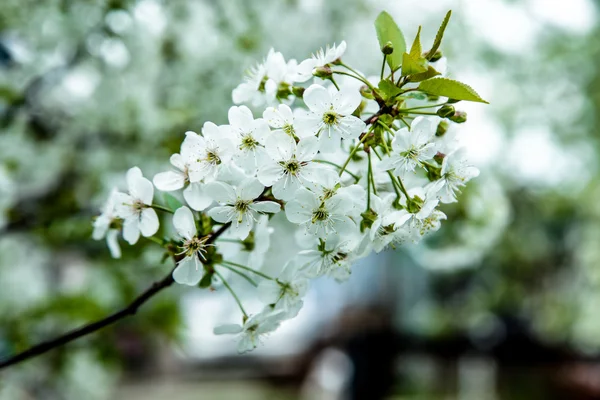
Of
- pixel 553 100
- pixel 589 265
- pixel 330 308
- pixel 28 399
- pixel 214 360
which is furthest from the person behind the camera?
pixel 214 360

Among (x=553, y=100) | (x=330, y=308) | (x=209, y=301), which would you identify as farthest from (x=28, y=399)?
(x=330, y=308)

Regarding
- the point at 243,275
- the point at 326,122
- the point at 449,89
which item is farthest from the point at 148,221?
the point at 449,89

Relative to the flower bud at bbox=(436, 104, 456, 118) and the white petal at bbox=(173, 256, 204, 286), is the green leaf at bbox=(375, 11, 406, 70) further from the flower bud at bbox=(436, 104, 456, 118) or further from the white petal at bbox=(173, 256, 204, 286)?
the white petal at bbox=(173, 256, 204, 286)

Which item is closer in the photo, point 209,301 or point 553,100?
point 209,301

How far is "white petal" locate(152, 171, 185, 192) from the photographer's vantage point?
0.60 m

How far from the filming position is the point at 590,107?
5.30 m

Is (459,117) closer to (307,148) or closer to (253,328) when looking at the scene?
(307,148)

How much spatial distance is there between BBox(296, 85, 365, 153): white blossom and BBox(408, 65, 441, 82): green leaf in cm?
6

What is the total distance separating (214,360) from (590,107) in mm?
6552

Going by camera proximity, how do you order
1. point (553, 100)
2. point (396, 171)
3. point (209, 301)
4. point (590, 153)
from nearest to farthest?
point (396, 171) → point (209, 301) → point (553, 100) → point (590, 153)

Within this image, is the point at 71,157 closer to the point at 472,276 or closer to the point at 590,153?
the point at 590,153

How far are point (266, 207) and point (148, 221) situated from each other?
6.0 inches

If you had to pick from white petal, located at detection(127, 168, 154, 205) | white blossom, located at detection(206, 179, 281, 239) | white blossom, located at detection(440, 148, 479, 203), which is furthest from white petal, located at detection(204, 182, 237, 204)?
white blossom, located at detection(440, 148, 479, 203)

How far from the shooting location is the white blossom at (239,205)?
1.81 feet
